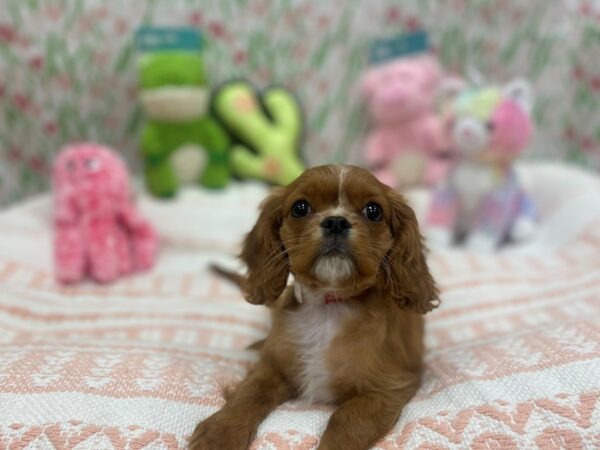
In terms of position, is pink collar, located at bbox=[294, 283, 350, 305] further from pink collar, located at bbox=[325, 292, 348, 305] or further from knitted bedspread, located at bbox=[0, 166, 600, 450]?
knitted bedspread, located at bbox=[0, 166, 600, 450]

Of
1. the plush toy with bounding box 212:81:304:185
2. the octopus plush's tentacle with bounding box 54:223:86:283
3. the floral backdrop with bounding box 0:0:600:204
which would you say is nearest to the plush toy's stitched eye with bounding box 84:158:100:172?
the octopus plush's tentacle with bounding box 54:223:86:283

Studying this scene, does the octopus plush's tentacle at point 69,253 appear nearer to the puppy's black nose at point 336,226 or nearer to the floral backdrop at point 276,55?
the floral backdrop at point 276,55

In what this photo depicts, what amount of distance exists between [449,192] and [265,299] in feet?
5.45

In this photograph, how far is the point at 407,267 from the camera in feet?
4.40

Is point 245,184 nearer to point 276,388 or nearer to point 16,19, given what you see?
point 16,19

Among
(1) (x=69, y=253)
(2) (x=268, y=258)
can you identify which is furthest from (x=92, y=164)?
(2) (x=268, y=258)

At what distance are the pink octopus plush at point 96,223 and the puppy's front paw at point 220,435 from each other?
4.56 feet

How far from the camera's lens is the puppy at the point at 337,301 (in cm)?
123

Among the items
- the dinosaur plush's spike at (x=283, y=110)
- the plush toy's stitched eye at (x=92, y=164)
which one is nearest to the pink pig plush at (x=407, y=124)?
the dinosaur plush's spike at (x=283, y=110)

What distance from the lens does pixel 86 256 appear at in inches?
96.7

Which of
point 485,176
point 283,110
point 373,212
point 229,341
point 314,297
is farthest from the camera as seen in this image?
point 283,110

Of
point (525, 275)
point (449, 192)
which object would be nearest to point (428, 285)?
point (525, 275)

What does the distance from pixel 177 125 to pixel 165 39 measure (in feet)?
1.42

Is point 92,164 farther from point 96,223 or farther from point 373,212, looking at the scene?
point 373,212
